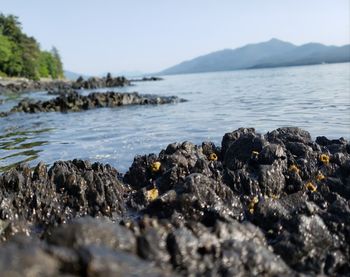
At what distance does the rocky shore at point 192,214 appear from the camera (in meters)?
4.03

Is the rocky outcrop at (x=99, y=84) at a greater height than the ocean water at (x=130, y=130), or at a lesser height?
greater

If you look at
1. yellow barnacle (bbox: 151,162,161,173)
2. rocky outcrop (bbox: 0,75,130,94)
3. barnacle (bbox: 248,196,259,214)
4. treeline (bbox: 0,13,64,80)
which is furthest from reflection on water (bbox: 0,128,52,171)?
treeline (bbox: 0,13,64,80)

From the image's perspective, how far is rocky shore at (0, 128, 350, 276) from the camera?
4.03 metres

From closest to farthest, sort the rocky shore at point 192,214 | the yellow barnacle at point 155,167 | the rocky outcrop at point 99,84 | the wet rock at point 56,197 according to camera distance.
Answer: the rocky shore at point 192,214
the wet rock at point 56,197
the yellow barnacle at point 155,167
the rocky outcrop at point 99,84

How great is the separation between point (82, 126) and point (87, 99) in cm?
1578

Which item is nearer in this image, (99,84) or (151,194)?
(151,194)

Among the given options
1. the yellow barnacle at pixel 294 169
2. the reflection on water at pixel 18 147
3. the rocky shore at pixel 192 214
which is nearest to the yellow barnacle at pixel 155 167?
the rocky shore at pixel 192 214

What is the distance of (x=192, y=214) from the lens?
7.02 meters

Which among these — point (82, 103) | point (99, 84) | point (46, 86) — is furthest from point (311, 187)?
point (46, 86)

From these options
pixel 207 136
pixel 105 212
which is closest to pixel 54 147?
pixel 207 136

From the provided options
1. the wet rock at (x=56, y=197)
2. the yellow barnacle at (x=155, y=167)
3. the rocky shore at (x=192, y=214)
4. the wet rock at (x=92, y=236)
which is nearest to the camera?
the rocky shore at (x=192, y=214)

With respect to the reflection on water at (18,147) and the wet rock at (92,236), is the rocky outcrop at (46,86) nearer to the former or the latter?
the reflection on water at (18,147)

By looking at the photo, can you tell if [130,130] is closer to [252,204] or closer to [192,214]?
[252,204]

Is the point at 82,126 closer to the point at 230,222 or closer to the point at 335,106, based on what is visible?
the point at 335,106
